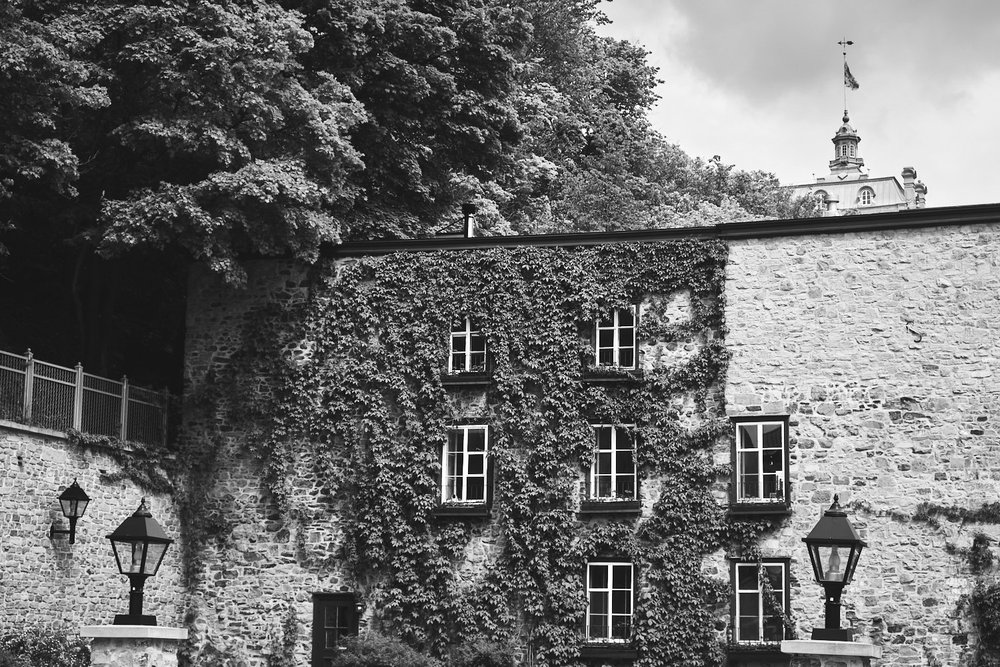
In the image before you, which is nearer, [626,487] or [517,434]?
[626,487]

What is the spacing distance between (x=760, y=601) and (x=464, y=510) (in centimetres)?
558

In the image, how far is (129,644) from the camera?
17.1 m

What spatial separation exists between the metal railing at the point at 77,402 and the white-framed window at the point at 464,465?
5796 mm

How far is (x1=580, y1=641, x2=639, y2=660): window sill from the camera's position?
84.0 feet

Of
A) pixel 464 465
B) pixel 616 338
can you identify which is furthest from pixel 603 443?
pixel 464 465

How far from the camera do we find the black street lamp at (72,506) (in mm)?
24828

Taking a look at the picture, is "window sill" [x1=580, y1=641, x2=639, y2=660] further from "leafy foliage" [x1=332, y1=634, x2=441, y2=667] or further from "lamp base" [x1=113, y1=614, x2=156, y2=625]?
"lamp base" [x1=113, y1=614, x2=156, y2=625]

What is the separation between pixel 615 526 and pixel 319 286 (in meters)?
7.55

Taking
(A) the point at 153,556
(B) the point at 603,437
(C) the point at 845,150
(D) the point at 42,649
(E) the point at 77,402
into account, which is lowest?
(D) the point at 42,649

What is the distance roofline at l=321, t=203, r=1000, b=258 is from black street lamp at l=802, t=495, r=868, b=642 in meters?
9.79

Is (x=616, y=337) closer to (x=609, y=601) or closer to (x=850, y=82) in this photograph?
(x=609, y=601)

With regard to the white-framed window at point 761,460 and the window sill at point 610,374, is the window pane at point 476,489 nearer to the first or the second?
the window sill at point 610,374

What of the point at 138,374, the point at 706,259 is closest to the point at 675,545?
the point at 706,259

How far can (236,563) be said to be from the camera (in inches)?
1107
